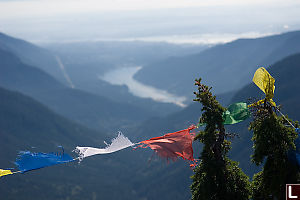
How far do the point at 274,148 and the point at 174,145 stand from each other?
11.3ft

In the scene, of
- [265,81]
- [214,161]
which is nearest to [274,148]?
[214,161]

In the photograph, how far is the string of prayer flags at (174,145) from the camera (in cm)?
1222

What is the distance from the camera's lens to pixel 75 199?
408 ft

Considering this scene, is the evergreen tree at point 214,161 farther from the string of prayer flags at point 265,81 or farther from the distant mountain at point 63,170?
the distant mountain at point 63,170

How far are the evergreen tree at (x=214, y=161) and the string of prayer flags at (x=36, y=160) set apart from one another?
4.71 meters

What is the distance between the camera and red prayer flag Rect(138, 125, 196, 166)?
12227mm

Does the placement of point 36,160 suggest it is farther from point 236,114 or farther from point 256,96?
point 256,96

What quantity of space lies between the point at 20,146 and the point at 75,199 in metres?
57.9

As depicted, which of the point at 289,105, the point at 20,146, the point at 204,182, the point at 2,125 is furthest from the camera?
the point at 2,125

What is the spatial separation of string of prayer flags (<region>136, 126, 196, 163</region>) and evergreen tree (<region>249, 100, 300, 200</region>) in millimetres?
2386

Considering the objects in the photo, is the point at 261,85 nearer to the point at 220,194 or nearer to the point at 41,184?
the point at 220,194

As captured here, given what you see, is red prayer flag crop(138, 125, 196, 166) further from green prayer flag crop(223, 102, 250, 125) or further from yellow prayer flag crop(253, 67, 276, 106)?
yellow prayer flag crop(253, 67, 276, 106)

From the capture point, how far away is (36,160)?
41.3 feet

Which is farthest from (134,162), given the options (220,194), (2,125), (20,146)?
(220,194)
